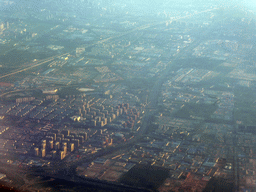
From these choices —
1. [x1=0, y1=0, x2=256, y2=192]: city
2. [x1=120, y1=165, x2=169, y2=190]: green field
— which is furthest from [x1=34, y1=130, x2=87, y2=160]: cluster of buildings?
[x1=120, y1=165, x2=169, y2=190]: green field

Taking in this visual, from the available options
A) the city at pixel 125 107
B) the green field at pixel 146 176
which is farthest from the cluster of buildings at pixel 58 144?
the green field at pixel 146 176

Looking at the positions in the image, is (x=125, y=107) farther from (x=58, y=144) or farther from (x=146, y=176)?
(x=146, y=176)

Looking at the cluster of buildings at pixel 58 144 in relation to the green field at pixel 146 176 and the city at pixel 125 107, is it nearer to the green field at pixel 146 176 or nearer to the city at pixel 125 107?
the city at pixel 125 107

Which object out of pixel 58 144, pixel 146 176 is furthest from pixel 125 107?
pixel 146 176

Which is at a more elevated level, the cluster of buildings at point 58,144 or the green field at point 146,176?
the cluster of buildings at point 58,144

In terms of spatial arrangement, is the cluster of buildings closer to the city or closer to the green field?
the city

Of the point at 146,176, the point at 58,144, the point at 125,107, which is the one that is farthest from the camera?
the point at 125,107

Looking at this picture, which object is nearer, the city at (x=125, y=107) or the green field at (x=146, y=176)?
the green field at (x=146, y=176)

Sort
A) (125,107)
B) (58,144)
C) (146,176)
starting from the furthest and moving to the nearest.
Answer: (125,107) → (58,144) → (146,176)

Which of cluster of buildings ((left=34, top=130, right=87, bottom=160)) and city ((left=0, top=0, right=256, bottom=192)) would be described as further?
cluster of buildings ((left=34, top=130, right=87, bottom=160))

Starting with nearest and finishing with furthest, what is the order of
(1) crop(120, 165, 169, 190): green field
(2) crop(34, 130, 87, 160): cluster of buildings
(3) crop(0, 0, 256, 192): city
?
1. (1) crop(120, 165, 169, 190): green field
2. (3) crop(0, 0, 256, 192): city
3. (2) crop(34, 130, 87, 160): cluster of buildings

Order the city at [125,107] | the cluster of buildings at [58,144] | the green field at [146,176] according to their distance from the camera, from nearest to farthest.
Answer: the green field at [146,176] < the city at [125,107] < the cluster of buildings at [58,144]

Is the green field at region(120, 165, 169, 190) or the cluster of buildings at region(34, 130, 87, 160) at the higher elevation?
the cluster of buildings at region(34, 130, 87, 160)

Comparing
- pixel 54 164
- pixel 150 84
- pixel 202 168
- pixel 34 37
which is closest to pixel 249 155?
pixel 202 168
